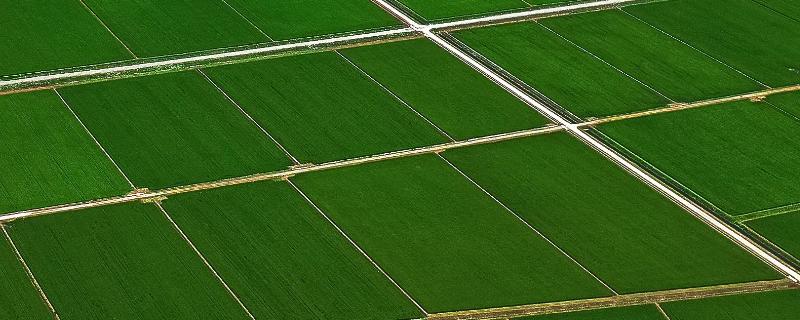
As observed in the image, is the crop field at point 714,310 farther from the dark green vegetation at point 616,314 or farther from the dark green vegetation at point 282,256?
the dark green vegetation at point 282,256

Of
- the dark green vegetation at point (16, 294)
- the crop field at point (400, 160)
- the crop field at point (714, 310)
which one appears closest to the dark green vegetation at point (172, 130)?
the crop field at point (400, 160)

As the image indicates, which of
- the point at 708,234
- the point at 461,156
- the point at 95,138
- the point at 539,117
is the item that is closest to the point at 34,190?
the point at 95,138

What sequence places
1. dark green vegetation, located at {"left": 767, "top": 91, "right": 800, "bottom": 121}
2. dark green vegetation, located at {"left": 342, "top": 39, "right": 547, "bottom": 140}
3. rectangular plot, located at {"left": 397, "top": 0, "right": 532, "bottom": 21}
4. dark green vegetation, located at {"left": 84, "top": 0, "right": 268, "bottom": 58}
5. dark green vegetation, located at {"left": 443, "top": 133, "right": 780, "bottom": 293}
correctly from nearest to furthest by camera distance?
dark green vegetation, located at {"left": 443, "top": 133, "right": 780, "bottom": 293}
dark green vegetation, located at {"left": 342, "top": 39, "right": 547, "bottom": 140}
dark green vegetation, located at {"left": 767, "top": 91, "right": 800, "bottom": 121}
dark green vegetation, located at {"left": 84, "top": 0, "right": 268, "bottom": 58}
rectangular plot, located at {"left": 397, "top": 0, "right": 532, "bottom": 21}

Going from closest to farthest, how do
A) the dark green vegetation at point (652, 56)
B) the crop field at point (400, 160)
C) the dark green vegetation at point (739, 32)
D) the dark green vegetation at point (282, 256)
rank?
the dark green vegetation at point (282, 256)
the crop field at point (400, 160)
the dark green vegetation at point (652, 56)
the dark green vegetation at point (739, 32)

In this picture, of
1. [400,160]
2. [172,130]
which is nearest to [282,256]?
[400,160]

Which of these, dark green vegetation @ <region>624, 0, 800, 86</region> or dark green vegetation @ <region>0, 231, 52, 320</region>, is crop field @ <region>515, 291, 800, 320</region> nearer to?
dark green vegetation @ <region>0, 231, 52, 320</region>

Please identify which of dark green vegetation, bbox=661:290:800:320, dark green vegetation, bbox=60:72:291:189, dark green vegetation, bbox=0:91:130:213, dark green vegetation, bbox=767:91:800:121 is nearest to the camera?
dark green vegetation, bbox=661:290:800:320

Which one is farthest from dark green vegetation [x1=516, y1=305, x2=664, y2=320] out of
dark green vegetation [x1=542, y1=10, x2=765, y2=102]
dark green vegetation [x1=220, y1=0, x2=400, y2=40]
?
dark green vegetation [x1=220, y1=0, x2=400, y2=40]

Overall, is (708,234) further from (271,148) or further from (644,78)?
(271,148)
